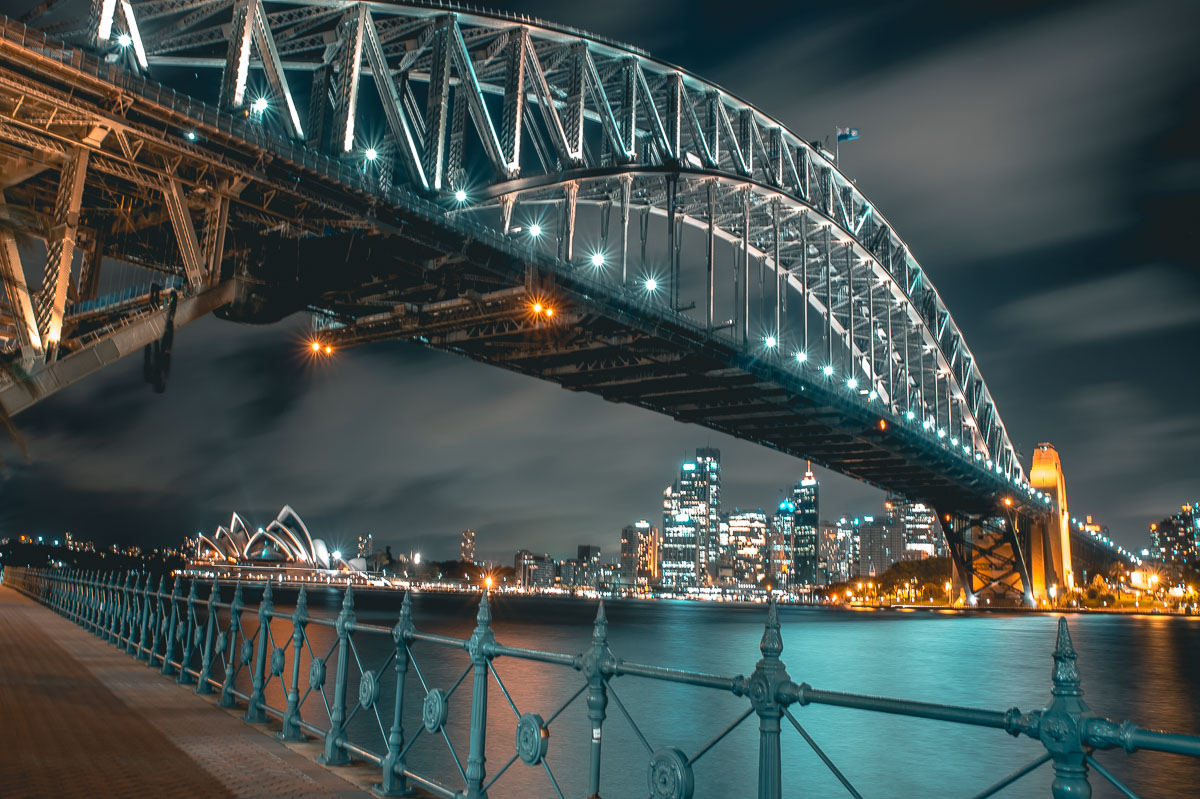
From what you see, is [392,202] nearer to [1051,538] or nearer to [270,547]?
[1051,538]

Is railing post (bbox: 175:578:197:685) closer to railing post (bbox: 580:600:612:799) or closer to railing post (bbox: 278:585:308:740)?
railing post (bbox: 278:585:308:740)

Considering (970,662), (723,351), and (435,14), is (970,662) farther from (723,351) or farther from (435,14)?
(435,14)

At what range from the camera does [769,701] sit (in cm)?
421

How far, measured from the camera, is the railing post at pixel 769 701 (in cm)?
421

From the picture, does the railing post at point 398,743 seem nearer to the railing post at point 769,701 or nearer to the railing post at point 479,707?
the railing post at point 479,707

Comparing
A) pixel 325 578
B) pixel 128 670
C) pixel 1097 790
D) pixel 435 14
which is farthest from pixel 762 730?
pixel 325 578

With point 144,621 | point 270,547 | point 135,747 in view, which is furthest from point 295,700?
point 270,547

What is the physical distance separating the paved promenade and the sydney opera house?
159 m

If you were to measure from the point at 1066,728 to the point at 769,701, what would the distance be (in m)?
1.29

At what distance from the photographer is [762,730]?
429cm

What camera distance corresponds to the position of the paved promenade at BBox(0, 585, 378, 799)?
669cm

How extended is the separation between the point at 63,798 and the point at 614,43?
4126cm

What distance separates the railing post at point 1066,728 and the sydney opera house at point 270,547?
170 metres

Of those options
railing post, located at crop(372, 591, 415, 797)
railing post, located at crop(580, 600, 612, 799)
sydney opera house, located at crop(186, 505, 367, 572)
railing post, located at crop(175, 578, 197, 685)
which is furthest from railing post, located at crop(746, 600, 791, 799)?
sydney opera house, located at crop(186, 505, 367, 572)
